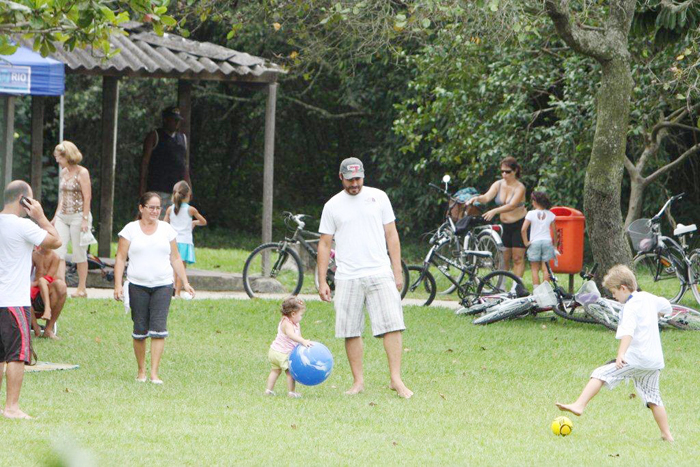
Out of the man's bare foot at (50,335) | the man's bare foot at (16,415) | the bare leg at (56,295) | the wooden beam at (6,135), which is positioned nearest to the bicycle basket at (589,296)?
the bare leg at (56,295)

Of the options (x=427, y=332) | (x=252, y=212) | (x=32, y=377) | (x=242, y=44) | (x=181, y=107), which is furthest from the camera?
(x=252, y=212)

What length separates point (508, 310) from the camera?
461 inches

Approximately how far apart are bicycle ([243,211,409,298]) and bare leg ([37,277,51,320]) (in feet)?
13.1

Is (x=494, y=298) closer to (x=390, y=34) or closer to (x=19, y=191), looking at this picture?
(x=390, y=34)

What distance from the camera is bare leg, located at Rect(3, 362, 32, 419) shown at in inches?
251

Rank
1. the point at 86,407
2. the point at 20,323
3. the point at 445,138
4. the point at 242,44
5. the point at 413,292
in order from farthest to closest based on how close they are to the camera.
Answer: the point at 242,44 → the point at 445,138 → the point at 413,292 → the point at 86,407 → the point at 20,323

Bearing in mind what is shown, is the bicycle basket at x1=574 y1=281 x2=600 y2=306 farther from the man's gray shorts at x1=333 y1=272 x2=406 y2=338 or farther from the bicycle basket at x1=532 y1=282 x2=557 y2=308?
the man's gray shorts at x1=333 y1=272 x2=406 y2=338

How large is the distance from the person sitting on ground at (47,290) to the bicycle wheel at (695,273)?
25.6 ft

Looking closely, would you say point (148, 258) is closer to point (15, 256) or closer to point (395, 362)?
point (15, 256)

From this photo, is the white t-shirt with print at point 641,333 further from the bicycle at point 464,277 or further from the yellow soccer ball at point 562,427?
the bicycle at point 464,277

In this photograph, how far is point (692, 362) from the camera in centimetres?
948

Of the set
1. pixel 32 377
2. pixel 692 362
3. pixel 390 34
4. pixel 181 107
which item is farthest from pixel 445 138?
pixel 32 377

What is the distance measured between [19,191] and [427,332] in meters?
5.50

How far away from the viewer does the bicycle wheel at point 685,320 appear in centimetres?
1138
